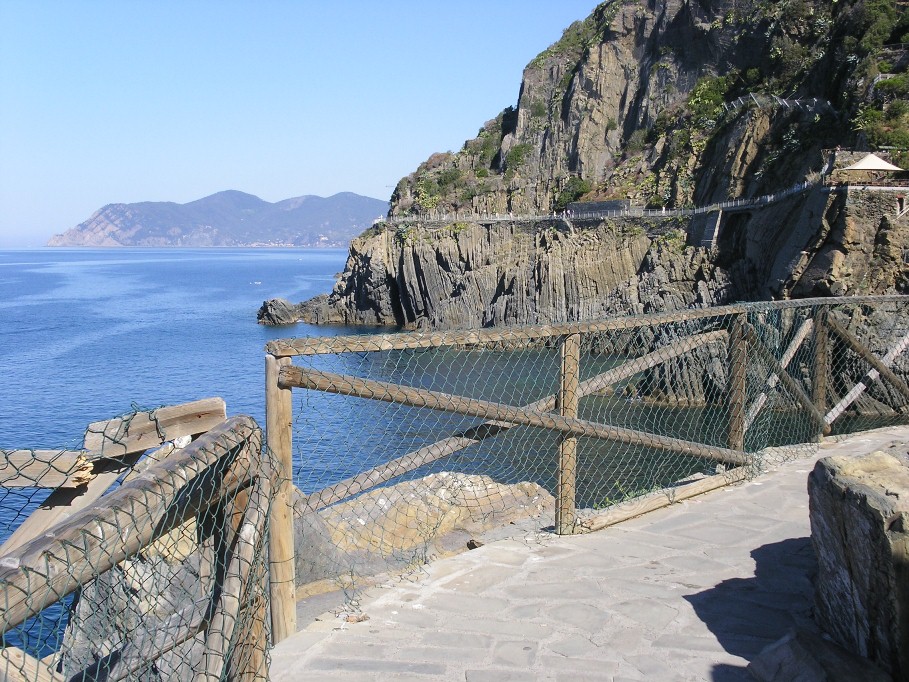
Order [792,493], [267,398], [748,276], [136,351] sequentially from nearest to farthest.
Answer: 1. [267,398]
2. [792,493]
3. [748,276]
4. [136,351]

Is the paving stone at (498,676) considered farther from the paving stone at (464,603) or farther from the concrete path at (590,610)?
the paving stone at (464,603)

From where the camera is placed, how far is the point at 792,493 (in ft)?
22.6

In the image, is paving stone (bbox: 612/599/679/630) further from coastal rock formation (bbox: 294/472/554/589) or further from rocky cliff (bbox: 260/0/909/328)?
rocky cliff (bbox: 260/0/909/328)

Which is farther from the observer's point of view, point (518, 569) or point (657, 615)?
point (518, 569)

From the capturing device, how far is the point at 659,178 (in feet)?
207

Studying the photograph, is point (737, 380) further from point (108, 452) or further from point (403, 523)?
point (108, 452)

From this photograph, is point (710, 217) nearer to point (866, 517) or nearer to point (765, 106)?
point (765, 106)

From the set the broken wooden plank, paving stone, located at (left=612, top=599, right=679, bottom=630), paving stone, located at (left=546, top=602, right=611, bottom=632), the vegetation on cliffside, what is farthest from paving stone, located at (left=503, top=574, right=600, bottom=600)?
the vegetation on cliffside

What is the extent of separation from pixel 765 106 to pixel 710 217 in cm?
815

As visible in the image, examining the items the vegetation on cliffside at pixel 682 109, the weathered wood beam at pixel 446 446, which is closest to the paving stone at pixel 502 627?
the weathered wood beam at pixel 446 446

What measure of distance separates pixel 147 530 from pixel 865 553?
282 centimetres

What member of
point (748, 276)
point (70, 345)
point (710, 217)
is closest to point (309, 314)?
point (70, 345)

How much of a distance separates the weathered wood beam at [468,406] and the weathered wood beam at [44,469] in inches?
62.8

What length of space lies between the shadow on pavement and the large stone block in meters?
0.31
